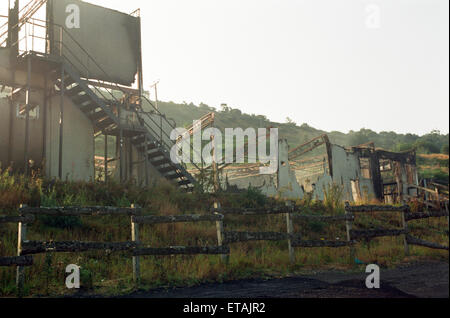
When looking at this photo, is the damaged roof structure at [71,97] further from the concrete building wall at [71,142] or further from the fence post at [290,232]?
the fence post at [290,232]

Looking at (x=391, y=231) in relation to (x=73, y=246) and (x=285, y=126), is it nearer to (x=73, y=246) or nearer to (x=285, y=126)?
(x=73, y=246)

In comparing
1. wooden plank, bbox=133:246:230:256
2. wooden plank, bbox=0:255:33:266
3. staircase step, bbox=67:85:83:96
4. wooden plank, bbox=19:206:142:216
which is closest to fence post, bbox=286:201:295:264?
wooden plank, bbox=133:246:230:256

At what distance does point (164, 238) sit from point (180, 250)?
3.63 m

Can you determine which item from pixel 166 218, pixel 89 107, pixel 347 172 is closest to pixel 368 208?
pixel 166 218

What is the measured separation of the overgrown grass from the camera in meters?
8.65

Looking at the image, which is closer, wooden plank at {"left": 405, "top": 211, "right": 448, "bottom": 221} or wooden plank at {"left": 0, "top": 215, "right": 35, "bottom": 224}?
wooden plank at {"left": 0, "top": 215, "right": 35, "bottom": 224}

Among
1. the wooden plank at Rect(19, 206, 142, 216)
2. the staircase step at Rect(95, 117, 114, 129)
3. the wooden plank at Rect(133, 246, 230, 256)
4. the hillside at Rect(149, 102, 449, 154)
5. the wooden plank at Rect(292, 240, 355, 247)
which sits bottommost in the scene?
the wooden plank at Rect(292, 240, 355, 247)

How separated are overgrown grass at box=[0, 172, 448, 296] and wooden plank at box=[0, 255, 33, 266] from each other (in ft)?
1.34

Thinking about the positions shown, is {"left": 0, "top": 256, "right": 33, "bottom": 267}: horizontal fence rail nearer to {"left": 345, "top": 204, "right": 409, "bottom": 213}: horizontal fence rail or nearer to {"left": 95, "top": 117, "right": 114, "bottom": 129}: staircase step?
{"left": 345, "top": 204, "right": 409, "bottom": 213}: horizontal fence rail

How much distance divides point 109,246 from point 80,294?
1150mm

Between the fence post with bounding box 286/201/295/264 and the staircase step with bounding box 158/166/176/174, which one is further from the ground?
the staircase step with bounding box 158/166/176/174

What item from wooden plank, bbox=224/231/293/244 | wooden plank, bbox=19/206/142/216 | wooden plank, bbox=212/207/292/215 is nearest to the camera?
wooden plank, bbox=19/206/142/216

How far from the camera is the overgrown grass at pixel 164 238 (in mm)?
8648

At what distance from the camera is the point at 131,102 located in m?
23.9
